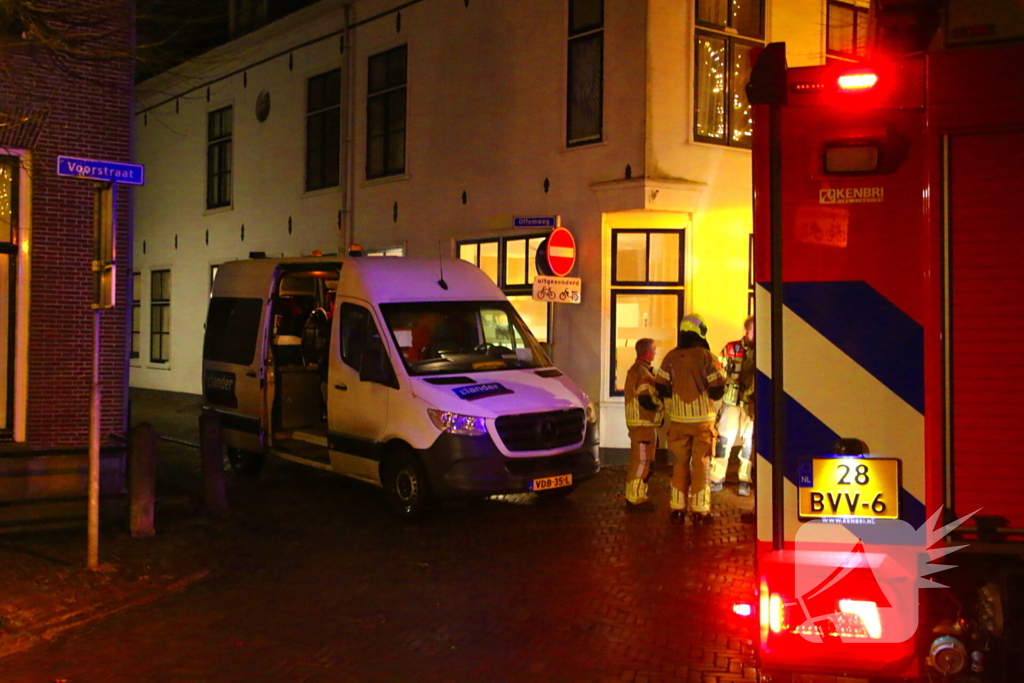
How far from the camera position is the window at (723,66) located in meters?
13.9

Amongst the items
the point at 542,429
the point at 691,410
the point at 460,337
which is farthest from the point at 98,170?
the point at 691,410

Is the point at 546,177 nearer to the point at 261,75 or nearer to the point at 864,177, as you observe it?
the point at 261,75

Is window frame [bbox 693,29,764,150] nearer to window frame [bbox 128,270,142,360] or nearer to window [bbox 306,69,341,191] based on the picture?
window [bbox 306,69,341,191]

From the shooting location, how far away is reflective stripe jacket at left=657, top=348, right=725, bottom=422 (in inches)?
363

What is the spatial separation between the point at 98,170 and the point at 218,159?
16469mm

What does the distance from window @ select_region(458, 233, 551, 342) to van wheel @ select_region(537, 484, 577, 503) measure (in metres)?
4.69

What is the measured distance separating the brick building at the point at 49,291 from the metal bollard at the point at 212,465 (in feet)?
2.82

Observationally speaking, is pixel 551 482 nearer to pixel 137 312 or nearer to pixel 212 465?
pixel 212 465

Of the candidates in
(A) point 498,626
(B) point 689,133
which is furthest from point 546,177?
(A) point 498,626

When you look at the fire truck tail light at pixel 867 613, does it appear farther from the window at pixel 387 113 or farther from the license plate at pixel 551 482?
the window at pixel 387 113

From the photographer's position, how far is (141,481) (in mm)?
8625

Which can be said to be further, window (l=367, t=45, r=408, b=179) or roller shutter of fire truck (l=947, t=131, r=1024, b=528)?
window (l=367, t=45, r=408, b=179)

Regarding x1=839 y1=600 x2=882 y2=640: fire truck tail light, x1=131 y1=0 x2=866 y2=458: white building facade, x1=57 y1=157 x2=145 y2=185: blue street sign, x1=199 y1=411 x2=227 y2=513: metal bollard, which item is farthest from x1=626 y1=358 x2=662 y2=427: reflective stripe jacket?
x1=839 y1=600 x2=882 y2=640: fire truck tail light

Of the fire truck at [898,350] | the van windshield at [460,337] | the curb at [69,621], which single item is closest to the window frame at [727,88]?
the van windshield at [460,337]
